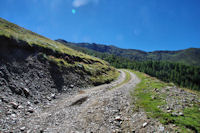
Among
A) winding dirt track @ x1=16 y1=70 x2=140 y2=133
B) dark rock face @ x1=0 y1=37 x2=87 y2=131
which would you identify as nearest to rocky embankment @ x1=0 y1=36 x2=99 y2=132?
dark rock face @ x1=0 y1=37 x2=87 y2=131

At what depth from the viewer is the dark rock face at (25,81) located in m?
12.4

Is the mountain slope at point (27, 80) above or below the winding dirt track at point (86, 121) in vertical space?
above

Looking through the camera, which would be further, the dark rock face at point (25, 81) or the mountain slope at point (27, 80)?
the mountain slope at point (27, 80)

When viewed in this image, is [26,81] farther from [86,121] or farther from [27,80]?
[86,121]

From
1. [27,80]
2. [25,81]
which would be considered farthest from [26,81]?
[27,80]

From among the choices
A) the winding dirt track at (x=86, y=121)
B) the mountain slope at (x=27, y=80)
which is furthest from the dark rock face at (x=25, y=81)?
Answer: the winding dirt track at (x=86, y=121)

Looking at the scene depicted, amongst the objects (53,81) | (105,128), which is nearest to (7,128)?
(105,128)

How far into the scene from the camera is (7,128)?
950cm

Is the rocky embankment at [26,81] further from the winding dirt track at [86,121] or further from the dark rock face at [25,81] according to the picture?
the winding dirt track at [86,121]

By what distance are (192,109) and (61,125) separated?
13519mm

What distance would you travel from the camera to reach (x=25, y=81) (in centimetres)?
1769

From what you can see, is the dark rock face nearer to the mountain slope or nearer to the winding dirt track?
the mountain slope

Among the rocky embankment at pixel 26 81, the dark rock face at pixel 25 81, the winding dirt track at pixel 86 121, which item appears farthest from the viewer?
the rocky embankment at pixel 26 81

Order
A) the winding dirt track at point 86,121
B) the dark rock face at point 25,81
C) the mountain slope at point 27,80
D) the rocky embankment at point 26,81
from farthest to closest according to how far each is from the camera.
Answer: the mountain slope at point 27,80
the rocky embankment at point 26,81
the dark rock face at point 25,81
the winding dirt track at point 86,121
